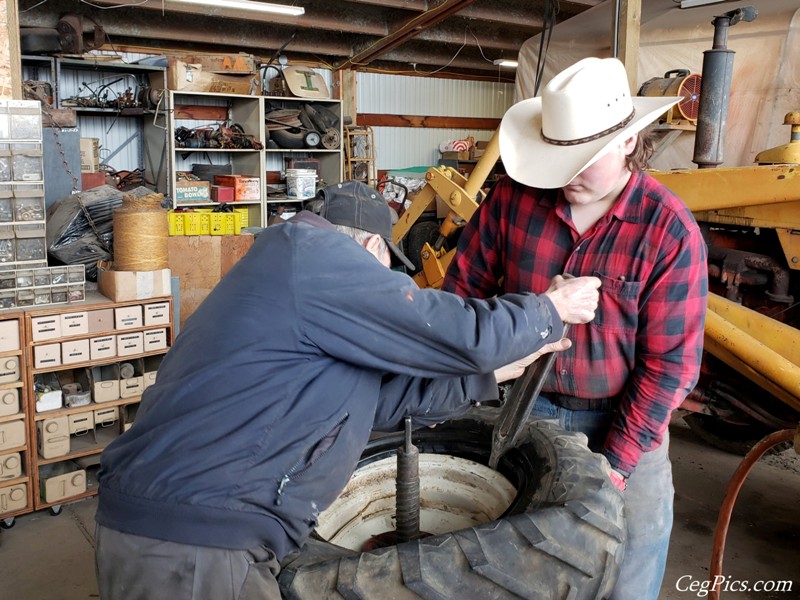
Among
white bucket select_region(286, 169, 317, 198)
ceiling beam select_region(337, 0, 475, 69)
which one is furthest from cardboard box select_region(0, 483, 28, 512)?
white bucket select_region(286, 169, 317, 198)

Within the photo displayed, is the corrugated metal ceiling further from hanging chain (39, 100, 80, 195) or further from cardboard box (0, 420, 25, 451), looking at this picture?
cardboard box (0, 420, 25, 451)

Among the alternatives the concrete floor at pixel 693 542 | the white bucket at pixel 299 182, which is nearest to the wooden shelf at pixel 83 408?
the concrete floor at pixel 693 542

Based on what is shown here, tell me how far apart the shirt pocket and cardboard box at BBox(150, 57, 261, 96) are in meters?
6.48

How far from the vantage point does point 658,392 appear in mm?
1805

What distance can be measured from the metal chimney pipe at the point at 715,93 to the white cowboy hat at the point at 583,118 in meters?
1.27

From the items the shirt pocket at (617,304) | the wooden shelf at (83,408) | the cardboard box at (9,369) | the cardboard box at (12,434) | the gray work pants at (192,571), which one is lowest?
the cardboard box at (12,434)

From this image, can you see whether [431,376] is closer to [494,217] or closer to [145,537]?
[145,537]

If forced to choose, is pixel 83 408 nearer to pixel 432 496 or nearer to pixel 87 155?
pixel 432 496

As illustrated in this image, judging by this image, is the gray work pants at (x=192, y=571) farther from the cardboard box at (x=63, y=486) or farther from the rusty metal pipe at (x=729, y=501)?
the cardboard box at (x=63, y=486)

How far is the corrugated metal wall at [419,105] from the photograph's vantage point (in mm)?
10305

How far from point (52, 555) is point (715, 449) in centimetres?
362

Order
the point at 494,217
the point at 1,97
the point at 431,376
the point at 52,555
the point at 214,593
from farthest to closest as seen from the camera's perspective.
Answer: the point at 1,97
the point at 52,555
the point at 494,217
the point at 431,376
the point at 214,593

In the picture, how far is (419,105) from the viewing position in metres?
10.8

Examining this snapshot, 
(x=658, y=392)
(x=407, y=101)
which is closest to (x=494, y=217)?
(x=658, y=392)
